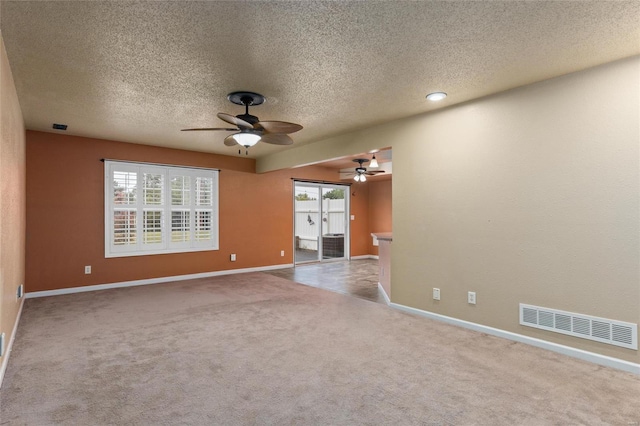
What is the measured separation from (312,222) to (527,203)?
607cm

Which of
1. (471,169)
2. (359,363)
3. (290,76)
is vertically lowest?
(359,363)

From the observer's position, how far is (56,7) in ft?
6.92

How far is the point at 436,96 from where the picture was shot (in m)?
3.57

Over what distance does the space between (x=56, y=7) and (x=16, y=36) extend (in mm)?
640

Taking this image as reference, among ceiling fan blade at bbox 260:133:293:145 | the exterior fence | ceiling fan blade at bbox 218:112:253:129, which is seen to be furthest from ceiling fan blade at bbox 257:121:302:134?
the exterior fence

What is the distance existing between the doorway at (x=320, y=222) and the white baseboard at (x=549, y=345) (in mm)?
4977

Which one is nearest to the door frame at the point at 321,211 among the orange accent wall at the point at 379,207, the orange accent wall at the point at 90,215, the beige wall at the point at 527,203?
the orange accent wall at the point at 379,207

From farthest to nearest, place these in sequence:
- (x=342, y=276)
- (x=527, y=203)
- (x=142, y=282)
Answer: (x=342, y=276) < (x=142, y=282) < (x=527, y=203)

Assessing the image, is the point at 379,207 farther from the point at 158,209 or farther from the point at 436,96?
the point at 436,96

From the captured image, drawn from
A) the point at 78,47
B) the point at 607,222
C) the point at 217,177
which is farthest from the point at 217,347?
the point at 217,177

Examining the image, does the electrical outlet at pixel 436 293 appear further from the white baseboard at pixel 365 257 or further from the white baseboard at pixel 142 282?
the white baseboard at pixel 365 257

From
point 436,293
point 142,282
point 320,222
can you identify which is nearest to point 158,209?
point 142,282

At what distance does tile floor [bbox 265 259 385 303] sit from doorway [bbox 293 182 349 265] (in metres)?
0.44

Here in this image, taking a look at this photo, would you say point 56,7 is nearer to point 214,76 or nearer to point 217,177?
point 214,76
